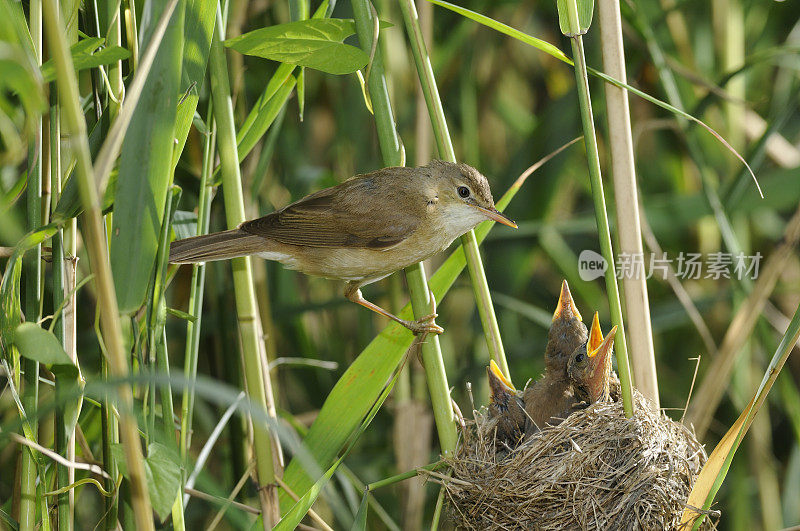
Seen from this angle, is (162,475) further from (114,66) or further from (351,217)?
(351,217)

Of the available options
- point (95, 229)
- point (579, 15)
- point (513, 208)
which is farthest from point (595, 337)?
point (95, 229)

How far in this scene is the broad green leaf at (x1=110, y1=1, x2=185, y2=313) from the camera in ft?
4.85

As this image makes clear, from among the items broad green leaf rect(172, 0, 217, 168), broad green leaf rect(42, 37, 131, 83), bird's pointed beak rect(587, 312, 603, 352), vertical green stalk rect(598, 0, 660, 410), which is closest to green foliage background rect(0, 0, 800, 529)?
bird's pointed beak rect(587, 312, 603, 352)

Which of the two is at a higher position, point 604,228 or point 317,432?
point 604,228

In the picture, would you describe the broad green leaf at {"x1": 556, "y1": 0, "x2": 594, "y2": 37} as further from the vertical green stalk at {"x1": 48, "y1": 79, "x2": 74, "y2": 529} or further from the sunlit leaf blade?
the vertical green stalk at {"x1": 48, "y1": 79, "x2": 74, "y2": 529}

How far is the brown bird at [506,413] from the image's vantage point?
2.32 m

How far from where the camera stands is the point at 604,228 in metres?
1.62

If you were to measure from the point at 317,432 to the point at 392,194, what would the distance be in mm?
886

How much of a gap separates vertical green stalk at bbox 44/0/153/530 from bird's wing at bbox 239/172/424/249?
1.31 metres

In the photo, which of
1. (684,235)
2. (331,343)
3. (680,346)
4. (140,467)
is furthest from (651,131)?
(140,467)

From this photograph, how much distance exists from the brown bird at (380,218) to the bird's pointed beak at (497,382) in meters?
0.41

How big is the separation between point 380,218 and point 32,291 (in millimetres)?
1101

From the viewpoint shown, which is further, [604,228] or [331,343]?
[331,343]

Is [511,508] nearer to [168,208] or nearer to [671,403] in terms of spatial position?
[168,208]
